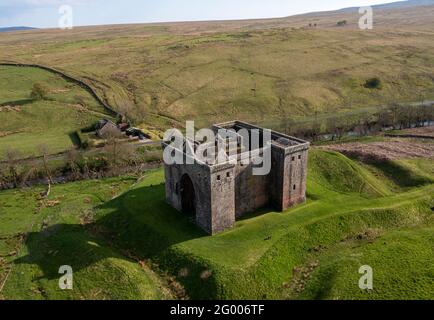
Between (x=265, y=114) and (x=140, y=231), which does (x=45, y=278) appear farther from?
(x=265, y=114)

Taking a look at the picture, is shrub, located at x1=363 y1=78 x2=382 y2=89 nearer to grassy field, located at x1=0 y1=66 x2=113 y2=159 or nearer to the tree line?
the tree line

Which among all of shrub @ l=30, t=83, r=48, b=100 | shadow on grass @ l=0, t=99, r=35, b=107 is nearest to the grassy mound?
shadow on grass @ l=0, t=99, r=35, b=107

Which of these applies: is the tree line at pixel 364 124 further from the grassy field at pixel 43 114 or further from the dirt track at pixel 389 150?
the grassy field at pixel 43 114

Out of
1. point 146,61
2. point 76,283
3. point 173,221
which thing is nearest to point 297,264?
point 173,221

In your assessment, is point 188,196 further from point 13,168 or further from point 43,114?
point 43,114

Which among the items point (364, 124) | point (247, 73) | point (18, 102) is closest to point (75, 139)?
point (18, 102)
